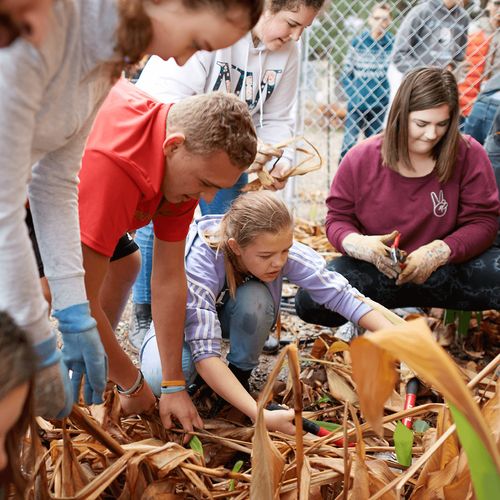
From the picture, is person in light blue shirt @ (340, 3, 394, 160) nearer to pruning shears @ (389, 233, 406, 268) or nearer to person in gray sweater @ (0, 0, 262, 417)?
pruning shears @ (389, 233, 406, 268)

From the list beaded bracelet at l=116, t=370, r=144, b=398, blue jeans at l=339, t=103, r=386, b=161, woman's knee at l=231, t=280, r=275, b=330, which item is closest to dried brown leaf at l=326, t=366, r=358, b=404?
woman's knee at l=231, t=280, r=275, b=330

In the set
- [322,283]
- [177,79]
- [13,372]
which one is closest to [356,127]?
[177,79]

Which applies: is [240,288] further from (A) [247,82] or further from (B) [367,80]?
(B) [367,80]

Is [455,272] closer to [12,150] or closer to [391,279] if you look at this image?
[391,279]

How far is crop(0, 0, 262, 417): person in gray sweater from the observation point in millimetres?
845

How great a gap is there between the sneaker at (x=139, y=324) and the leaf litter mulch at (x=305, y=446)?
460 millimetres

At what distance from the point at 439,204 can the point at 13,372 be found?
182cm

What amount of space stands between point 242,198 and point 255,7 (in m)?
1.00

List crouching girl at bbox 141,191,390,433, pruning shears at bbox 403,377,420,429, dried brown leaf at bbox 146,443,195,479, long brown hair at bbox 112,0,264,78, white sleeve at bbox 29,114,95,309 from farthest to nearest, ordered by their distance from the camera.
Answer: pruning shears at bbox 403,377,420,429 < crouching girl at bbox 141,191,390,433 < dried brown leaf at bbox 146,443,195,479 < white sleeve at bbox 29,114,95,309 < long brown hair at bbox 112,0,264,78

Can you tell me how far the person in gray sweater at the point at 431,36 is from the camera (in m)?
3.67

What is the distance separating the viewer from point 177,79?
6.93 ft

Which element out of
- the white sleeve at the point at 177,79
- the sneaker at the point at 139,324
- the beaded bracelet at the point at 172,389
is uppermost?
the white sleeve at the point at 177,79

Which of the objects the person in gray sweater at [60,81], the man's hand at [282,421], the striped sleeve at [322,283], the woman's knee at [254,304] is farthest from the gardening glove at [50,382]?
the striped sleeve at [322,283]

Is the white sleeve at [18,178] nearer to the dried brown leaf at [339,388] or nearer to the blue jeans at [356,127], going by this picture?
the dried brown leaf at [339,388]
